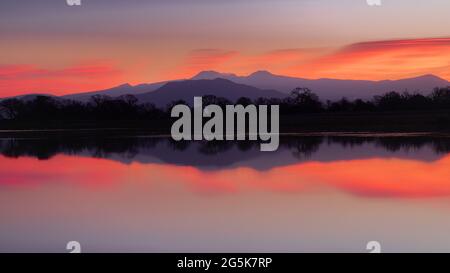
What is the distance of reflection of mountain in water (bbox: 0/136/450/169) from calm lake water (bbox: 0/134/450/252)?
0.05 meters

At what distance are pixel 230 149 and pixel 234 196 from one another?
6.22 m

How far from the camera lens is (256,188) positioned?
10531mm

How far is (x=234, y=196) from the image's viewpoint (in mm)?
10086

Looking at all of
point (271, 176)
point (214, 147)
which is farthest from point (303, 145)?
point (271, 176)

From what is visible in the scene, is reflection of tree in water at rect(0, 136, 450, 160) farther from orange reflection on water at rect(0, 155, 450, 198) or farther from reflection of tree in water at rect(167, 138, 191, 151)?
orange reflection on water at rect(0, 155, 450, 198)

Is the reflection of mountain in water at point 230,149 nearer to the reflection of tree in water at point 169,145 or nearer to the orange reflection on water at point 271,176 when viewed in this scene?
the reflection of tree in water at point 169,145

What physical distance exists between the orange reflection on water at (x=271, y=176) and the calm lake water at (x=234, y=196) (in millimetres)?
22

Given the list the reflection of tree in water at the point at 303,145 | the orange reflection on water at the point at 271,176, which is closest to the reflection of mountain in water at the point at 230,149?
the reflection of tree in water at the point at 303,145

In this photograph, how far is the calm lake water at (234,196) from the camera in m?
7.75

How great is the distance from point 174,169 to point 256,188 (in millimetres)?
2805

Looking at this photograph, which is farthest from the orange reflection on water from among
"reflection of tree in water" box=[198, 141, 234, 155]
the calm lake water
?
"reflection of tree in water" box=[198, 141, 234, 155]

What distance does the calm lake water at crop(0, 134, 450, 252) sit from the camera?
25.4 feet

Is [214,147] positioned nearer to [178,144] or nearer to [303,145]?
[178,144]

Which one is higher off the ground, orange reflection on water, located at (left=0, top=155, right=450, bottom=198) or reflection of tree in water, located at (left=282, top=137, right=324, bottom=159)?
reflection of tree in water, located at (left=282, top=137, right=324, bottom=159)
